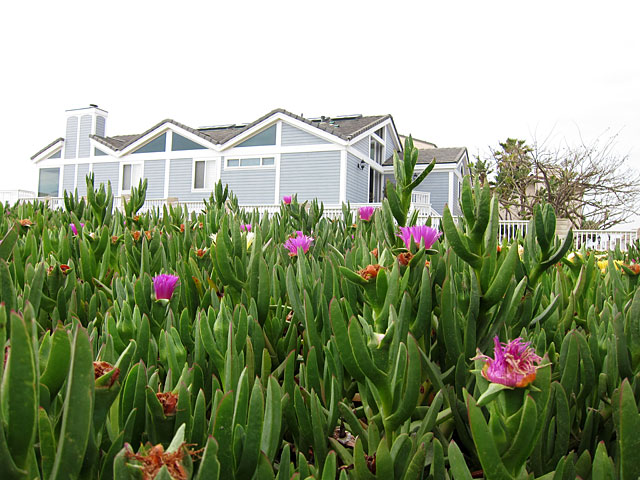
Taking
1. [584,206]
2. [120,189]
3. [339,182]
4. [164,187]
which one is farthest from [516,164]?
[120,189]

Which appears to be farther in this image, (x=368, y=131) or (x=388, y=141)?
(x=388, y=141)

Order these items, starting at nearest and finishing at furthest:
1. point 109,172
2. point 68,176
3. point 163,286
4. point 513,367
Result: 1. point 513,367
2. point 163,286
3. point 109,172
4. point 68,176

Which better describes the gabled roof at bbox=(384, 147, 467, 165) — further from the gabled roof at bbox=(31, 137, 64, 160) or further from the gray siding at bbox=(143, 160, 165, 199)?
the gabled roof at bbox=(31, 137, 64, 160)

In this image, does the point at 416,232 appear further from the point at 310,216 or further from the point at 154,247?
the point at 310,216

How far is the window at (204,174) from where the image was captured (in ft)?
70.6

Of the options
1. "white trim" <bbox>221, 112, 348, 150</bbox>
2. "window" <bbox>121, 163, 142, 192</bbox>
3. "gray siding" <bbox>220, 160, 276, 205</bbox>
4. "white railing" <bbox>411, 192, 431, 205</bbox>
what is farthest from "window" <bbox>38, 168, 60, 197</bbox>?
"white railing" <bbox>411, 192, 431, 205</bbox>

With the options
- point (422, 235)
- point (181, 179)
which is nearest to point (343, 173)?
point (181, 179)

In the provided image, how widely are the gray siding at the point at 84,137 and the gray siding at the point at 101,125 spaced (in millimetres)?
399

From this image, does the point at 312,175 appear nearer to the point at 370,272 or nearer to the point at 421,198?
the point at 421,198

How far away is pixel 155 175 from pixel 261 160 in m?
5.40

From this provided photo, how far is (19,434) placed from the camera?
1.14 feet

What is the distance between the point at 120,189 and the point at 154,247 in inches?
926

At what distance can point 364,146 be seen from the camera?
2106 centimetres

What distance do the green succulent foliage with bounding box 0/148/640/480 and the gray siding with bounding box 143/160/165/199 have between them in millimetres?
22247
